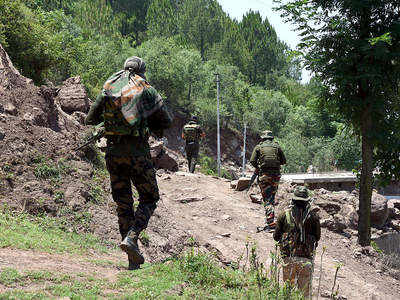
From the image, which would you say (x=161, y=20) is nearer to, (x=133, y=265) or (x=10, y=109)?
(x=10, y=109)

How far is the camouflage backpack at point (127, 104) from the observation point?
11.7ft

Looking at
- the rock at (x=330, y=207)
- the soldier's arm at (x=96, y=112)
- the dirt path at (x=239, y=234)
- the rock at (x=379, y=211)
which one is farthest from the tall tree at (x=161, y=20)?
the soldier's arm at (x=96, y=112)

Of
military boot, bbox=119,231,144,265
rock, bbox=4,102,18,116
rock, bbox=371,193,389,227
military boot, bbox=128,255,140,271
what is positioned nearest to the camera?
military boot, bbox=119,231,144,265

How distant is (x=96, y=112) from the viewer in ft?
12.6

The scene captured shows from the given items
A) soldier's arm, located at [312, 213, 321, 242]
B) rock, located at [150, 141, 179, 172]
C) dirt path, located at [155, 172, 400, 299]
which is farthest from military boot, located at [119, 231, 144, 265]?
rock, located at [150, 141, 179, 172]

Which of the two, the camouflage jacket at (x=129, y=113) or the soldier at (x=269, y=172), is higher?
the camouflage jacket at (x=129, y=113)

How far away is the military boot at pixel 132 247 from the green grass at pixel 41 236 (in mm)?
878

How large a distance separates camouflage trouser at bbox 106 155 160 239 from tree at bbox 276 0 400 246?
6053 mm

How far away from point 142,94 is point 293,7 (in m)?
6.41

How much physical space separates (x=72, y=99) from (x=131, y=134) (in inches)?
270

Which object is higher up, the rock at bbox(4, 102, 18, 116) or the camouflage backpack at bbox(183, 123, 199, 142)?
the rock at bbox(4, 102, 18, 116)

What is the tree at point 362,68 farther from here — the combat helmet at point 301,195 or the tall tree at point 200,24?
the tall tree at point 200,24

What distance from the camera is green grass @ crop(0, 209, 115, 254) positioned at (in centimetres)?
384

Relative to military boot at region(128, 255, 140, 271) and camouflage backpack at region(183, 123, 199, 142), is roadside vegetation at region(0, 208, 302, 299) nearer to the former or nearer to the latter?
military boot at region(128, 255, 140, 271)
